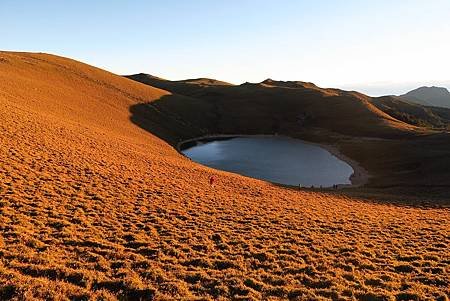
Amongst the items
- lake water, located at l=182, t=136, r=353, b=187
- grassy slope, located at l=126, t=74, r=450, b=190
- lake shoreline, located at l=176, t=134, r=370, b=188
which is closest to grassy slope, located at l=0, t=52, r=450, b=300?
lake water, located at l=182, t=136, r=353, b=187

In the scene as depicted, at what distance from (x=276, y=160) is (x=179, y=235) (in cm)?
6405

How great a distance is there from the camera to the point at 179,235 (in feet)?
71.1

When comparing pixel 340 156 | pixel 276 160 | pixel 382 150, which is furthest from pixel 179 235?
pixel 340 156

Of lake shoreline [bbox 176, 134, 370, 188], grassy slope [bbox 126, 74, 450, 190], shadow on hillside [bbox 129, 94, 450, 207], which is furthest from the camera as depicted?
grassy slope [bbox 126, 74, 450, 190]

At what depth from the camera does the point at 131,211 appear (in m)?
25.8

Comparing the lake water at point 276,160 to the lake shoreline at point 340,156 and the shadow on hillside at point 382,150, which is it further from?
the shadow on hillside at point 382,150

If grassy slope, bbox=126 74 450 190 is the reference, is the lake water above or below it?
below

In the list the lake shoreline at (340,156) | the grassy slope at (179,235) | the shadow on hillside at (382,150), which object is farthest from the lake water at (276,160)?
the grassy slope at (179,235)

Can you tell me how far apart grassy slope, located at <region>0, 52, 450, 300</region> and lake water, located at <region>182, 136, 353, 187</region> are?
2345 cm

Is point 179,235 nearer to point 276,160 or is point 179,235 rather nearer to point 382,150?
point 276,160

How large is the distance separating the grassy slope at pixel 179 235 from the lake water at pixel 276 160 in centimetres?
2345

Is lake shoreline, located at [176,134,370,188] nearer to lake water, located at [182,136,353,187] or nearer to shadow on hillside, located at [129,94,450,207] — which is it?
lake water, located at [182,136,353,187]

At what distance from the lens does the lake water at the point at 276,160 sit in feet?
222

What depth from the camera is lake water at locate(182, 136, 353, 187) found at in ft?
222
